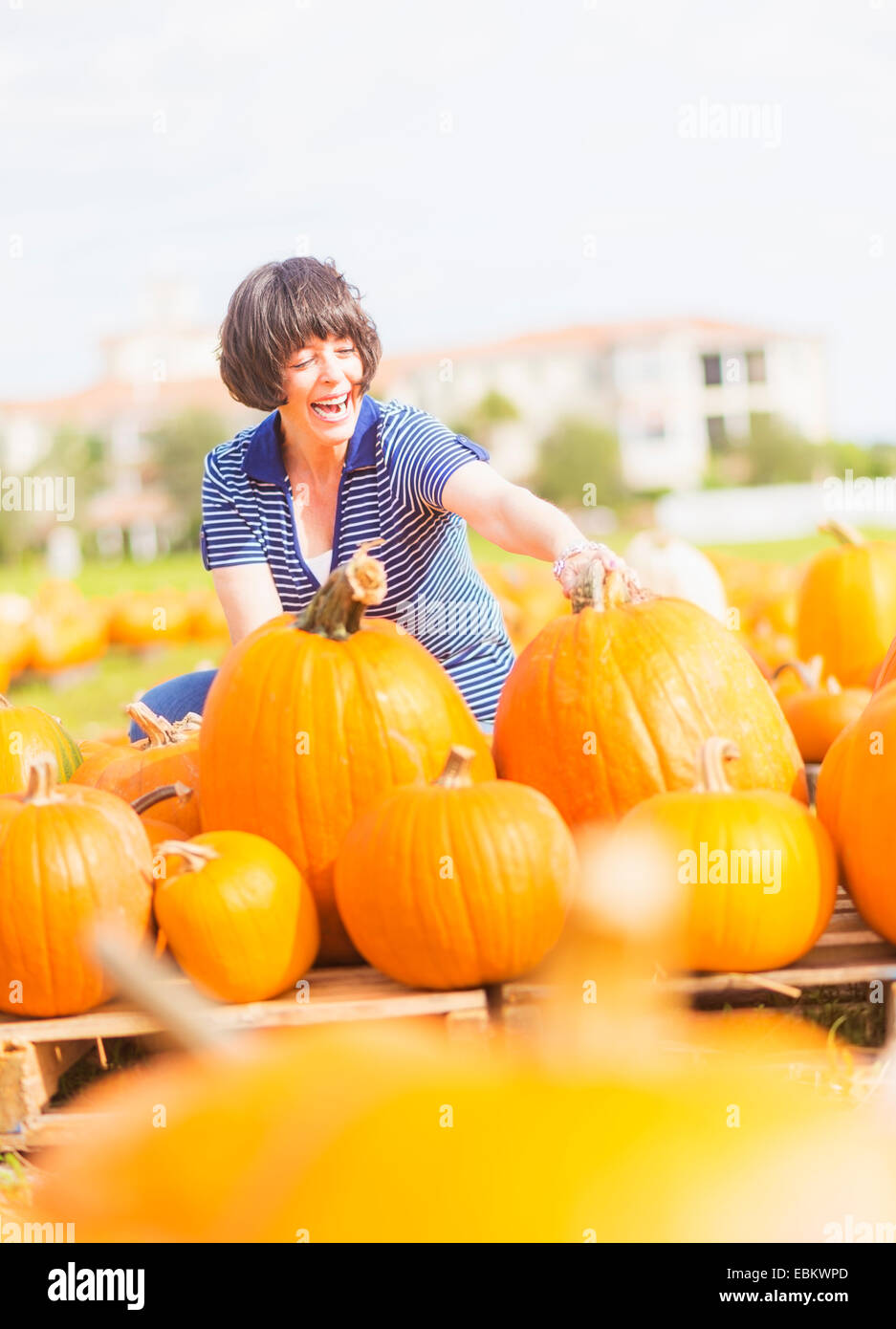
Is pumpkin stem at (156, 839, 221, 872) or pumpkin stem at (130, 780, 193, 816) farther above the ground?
pumpkin stem at (130, 780, 193, 816)

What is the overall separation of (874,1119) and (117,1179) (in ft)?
1.16

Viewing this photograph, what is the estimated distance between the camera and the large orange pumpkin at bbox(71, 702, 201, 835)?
2477 millimetres

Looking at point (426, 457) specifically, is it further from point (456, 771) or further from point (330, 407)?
point (456, 771)

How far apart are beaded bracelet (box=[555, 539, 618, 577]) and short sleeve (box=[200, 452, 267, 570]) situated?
100 cm

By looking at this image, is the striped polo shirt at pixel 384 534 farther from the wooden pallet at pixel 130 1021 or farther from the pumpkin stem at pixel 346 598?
the wooden pallet at pixel 130 1021

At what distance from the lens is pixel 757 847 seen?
1915 mm

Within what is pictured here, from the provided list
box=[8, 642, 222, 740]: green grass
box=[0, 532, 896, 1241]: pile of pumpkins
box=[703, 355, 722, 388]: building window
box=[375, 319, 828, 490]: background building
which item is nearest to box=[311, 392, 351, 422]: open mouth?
box=[0, 532, 896, 1241]: pile of pumpkins

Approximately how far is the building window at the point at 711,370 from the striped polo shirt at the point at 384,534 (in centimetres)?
7108

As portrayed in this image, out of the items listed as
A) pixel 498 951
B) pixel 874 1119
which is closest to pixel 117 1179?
pixel 874 1119

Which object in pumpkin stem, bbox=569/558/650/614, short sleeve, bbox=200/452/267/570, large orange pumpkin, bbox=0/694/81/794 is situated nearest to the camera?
pumpkin stem, bbox=569/558/650/614

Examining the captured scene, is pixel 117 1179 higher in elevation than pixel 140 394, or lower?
lower


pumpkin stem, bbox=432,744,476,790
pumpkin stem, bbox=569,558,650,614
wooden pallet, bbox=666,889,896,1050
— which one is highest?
pumpkin stem, bbox=569,558,650,614

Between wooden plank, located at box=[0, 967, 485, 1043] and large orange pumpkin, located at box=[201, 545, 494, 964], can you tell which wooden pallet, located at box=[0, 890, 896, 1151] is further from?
large orange pumpkin, located at box=[201, 545, 494, 964]
